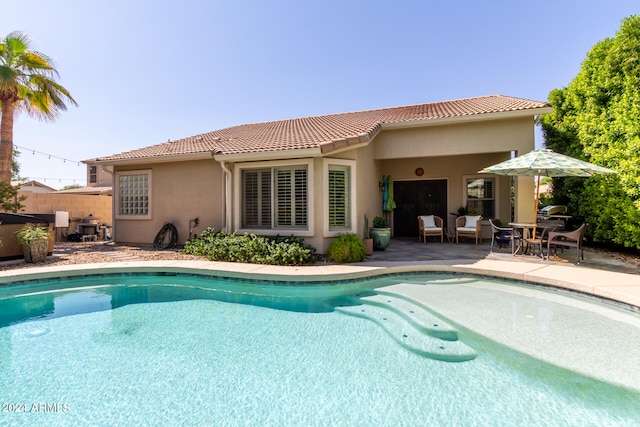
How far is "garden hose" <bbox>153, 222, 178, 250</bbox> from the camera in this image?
37.2 ft

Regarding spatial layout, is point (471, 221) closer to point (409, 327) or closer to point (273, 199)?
point (273, 199)

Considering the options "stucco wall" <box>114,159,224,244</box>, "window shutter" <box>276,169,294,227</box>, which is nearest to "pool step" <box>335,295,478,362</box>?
"window shutter" <box>276,169,294,227</box>

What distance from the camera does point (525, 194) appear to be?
384 inches

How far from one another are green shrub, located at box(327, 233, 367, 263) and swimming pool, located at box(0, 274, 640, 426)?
2.04 metres

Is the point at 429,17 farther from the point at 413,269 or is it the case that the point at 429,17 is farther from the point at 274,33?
the point at 413,269

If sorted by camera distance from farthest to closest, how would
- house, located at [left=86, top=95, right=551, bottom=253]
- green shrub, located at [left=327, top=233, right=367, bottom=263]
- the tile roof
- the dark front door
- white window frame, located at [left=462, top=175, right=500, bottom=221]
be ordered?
the dark front door
white window frame, located at [left=462, top=175, right=500, bottom=221]
house, located at [left=86, top=95, right=551, bottom=253]
the tile roof
green shrub, located at [left=327, top=233, right=367, bottom=263]

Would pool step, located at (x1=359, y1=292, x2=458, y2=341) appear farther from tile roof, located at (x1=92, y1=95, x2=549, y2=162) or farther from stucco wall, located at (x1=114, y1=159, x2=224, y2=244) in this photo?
stucco wall, located at (x1=114, y1=159, x2=224, y2=244)

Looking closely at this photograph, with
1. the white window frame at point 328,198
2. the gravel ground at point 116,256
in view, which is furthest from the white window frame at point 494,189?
the white window frame at point 328,198

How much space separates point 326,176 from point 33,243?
8707 millimetres

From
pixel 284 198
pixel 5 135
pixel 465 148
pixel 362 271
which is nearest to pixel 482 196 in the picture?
pixel 465 148

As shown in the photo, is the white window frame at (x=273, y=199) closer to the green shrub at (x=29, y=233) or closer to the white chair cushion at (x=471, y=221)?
the green shrub at (x=29, y=233)

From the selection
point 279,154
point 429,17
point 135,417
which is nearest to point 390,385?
point 135,417

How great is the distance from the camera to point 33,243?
8.56 metres

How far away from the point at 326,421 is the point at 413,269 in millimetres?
5432
